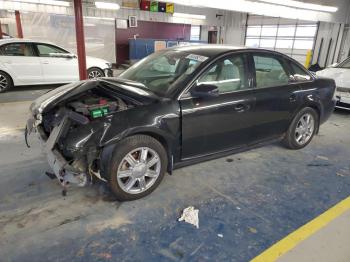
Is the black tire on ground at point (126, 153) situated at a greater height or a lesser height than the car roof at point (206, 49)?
lesser

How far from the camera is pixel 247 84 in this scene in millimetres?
3141

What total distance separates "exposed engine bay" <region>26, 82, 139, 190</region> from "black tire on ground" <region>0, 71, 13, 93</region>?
5.55m

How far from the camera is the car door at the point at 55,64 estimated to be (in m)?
7.44

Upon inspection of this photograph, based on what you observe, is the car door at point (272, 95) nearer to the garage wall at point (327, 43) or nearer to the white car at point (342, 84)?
the white car at point (342, 84)

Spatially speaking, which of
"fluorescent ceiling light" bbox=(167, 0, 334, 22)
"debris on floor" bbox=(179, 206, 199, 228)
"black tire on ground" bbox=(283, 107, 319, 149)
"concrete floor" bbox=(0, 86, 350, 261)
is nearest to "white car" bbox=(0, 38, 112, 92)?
"fluorescent ceiling light" bbox=(167, 0, 334, 22)

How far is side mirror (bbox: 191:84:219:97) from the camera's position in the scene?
268 cm

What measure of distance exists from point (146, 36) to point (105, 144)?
15013 millimetres

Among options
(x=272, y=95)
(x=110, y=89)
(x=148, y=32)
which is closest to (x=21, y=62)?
(x=110, y=89)

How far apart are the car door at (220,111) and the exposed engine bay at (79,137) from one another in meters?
0.63

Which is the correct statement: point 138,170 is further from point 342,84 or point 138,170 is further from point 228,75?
point 342,84

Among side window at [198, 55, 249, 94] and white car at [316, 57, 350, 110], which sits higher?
side window at [198, 55, 249, 94]

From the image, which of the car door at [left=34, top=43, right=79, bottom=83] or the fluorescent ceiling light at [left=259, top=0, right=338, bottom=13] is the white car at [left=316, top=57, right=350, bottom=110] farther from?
the car door at [left=34, top=43, right=79, bottom=83]

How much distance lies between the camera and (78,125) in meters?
2.39

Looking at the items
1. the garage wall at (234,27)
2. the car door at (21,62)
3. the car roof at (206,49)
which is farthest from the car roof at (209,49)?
the garage wall at (234,27)
